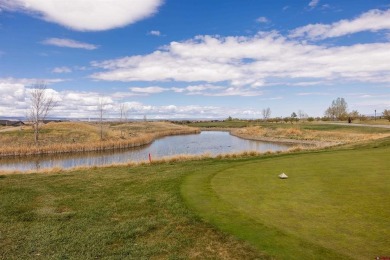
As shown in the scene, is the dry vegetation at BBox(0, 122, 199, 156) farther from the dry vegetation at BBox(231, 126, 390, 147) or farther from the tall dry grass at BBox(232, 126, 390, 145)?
the tall dry grass at BBox(232, 126, 390, 145)

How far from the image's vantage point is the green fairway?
613 centimetres

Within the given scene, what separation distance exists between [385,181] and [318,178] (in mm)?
2062

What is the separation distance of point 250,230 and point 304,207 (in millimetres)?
2067

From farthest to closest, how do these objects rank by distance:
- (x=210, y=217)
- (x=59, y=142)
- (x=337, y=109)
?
1. (x=337, y=109)
2. (x=59, y=142)
3. (x=210, y=217)

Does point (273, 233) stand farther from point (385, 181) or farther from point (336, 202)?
point (385, 181)

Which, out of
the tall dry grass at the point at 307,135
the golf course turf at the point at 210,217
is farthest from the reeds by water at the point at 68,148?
the golf course turf at the point at 210,217

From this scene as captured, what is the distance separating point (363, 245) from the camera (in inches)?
235

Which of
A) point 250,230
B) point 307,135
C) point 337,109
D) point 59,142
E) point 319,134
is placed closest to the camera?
point 250,230

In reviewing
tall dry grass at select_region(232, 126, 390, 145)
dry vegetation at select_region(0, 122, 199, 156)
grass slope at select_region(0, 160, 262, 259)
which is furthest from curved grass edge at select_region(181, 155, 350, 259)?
tall dry grass at select_region(232, 126, 390, 145)

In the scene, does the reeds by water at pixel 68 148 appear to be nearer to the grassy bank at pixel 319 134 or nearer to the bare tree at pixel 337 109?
the grassy bank at pixel 319 134

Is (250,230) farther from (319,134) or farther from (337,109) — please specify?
(337,109)

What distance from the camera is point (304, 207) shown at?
834 cm

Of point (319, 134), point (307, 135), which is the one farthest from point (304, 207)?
point (307, 135)

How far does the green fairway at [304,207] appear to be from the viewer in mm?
6129
